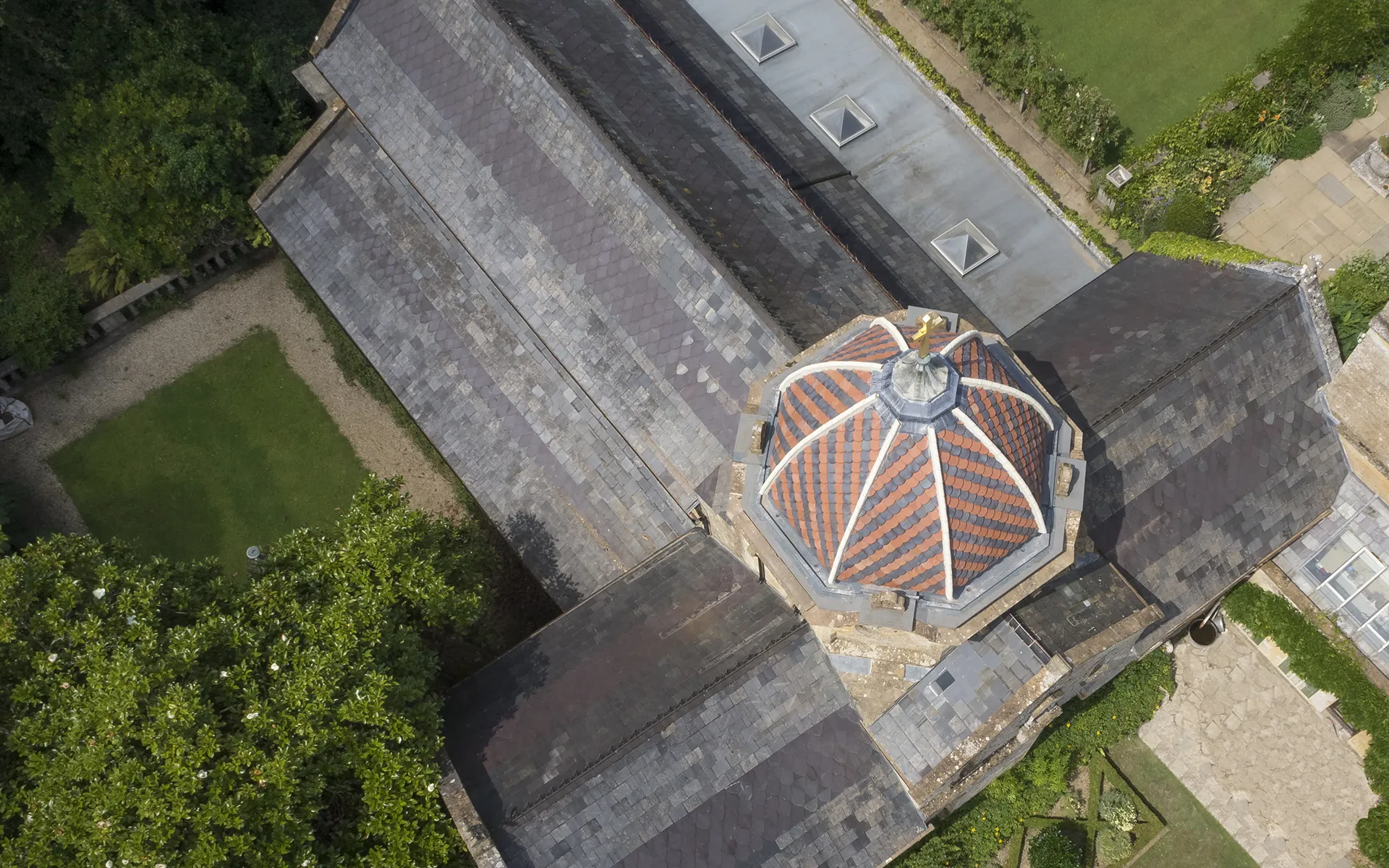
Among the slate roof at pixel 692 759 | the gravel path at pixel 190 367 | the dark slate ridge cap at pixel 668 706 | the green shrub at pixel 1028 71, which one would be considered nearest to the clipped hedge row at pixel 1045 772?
the slate roof at pixel 692 759

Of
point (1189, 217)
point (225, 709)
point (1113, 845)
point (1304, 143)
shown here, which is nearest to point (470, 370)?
point (225, 709)

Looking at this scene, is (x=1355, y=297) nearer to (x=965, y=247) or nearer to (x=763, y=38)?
(x=965, y=247)

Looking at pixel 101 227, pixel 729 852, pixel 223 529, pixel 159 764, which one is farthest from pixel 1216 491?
pixel 101 227

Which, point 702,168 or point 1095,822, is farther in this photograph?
point 1095,822

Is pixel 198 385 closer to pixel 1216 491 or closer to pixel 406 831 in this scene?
pixel 406 831

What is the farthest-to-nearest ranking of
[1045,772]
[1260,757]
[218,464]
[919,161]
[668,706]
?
1. [218,464]
2. [919,161]
3. [1260,757]
4. [1045,772]
5. [668,706]

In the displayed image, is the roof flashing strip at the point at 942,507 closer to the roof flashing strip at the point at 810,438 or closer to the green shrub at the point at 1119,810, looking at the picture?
the roof flashing strip at the point at 810,438
